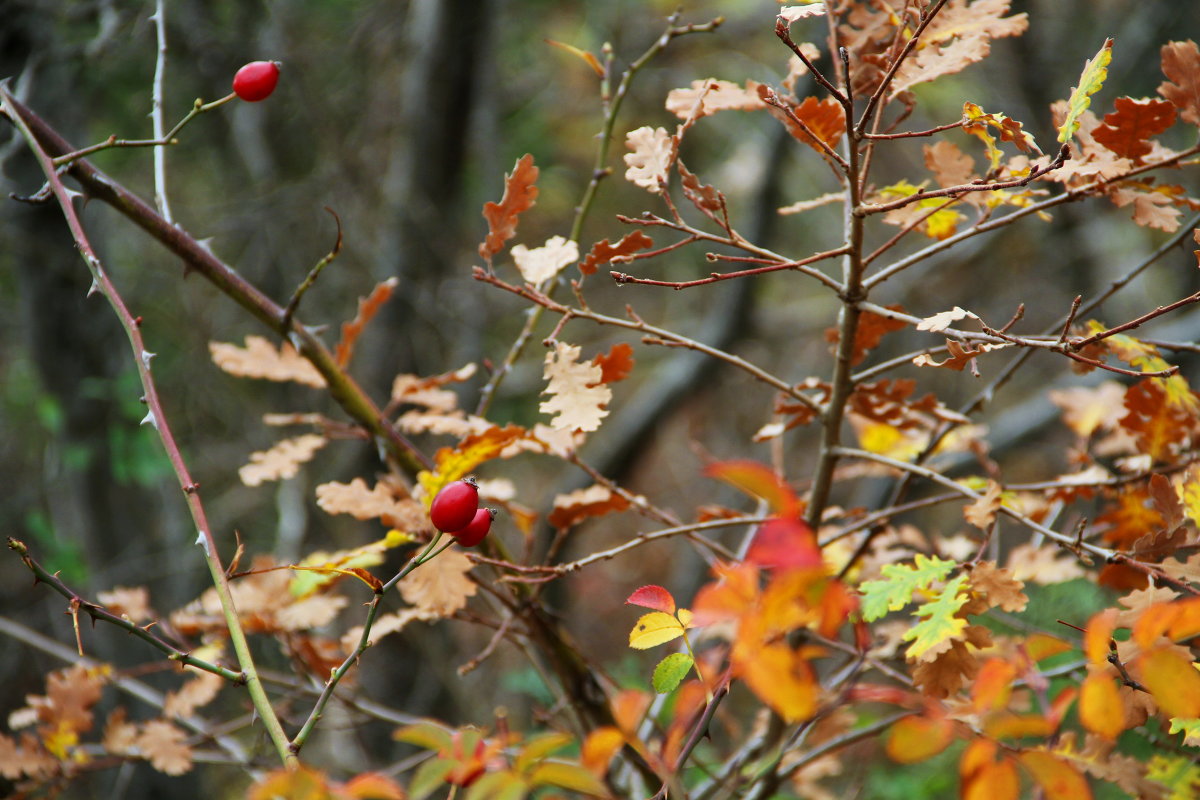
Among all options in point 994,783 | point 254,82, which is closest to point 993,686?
point 994,783

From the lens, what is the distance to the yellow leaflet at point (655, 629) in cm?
61

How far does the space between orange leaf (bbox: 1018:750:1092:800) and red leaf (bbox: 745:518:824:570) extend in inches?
6.0

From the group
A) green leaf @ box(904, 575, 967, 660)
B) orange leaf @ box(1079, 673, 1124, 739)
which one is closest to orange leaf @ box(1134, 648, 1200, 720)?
orange leaf @ box(1079, 673, 1124, 739)

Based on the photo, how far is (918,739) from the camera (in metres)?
0.42

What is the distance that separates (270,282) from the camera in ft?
9.76

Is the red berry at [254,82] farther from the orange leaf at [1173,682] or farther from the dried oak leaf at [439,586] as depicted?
the orange leaf at [1173,682]

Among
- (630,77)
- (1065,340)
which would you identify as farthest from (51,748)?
(1065,340)

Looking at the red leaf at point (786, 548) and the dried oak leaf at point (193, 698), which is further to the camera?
the dried oak leaf at point (193, 698)

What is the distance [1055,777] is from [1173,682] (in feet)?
0.26

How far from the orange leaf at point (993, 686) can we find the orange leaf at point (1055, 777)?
1.1 inches

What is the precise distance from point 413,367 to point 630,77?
1.68 metres

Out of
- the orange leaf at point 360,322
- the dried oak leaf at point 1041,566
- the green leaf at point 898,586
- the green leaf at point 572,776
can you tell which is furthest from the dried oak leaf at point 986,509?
the orange leaf at point 360,322

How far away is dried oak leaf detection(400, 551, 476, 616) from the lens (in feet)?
2.47

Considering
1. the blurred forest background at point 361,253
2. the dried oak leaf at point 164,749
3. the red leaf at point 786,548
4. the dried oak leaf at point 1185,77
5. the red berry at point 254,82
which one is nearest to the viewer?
the red leaf at point 786,548
